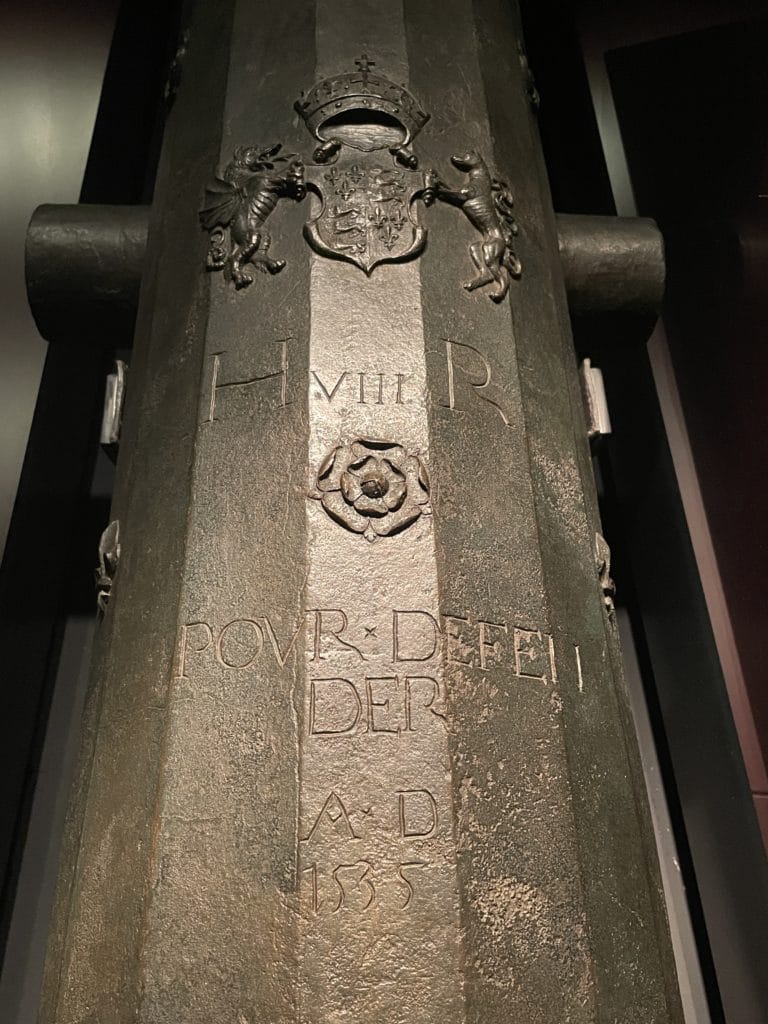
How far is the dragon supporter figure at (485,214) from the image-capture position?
212 centimetres

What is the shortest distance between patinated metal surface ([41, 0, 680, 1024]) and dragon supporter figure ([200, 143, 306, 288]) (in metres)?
0.01

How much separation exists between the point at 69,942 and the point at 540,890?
0.79 m

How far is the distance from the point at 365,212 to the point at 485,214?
0.96 feet

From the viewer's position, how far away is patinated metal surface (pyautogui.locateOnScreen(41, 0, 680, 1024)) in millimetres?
1444

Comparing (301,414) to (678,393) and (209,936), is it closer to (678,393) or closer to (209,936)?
(209,936)

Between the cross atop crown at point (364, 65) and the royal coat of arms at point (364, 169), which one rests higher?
the cross atop crown at point (364, 65)

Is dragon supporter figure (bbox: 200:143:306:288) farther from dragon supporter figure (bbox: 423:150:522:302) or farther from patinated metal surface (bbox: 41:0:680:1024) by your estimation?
dragon supporter figure (bbox: 423:150:522:302)

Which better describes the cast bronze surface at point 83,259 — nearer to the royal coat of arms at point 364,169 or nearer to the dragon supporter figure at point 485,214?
the royal coat of arms at point 364,169

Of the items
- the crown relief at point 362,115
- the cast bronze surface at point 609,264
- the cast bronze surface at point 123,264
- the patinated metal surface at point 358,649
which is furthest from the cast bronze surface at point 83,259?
the cast bronze surface at point 609,264

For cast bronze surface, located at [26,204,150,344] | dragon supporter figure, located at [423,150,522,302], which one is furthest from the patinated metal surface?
cast bronze surface, located at [26,204,150,344]

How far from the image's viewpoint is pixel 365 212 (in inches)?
81.7

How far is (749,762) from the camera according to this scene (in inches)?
111

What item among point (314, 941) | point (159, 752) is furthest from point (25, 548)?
point (314, 941)

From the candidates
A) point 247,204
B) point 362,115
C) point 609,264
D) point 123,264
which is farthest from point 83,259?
point 609,264
